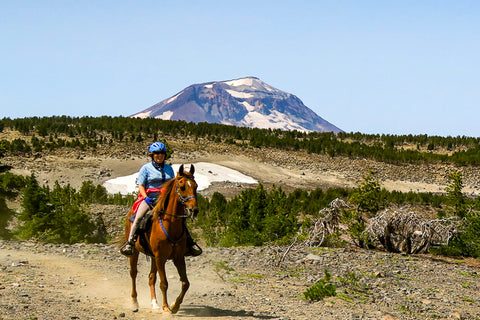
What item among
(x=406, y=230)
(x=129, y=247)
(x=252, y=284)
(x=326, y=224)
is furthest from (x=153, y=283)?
(x=406, y=230)

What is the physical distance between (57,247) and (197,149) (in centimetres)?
5935

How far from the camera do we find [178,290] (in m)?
13.1

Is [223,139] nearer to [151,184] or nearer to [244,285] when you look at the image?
[244,285]

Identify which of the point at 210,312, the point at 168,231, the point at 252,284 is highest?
the point at 168,231

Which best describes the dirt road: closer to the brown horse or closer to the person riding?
the brown horse

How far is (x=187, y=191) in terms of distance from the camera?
9.44m

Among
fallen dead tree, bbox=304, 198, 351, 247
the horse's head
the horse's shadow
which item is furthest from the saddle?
fallen dead tree, bbox=304, 198, 351, 247

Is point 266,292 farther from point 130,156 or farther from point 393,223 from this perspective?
point 130,156

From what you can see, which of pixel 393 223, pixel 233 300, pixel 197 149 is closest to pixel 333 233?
pixel 393 223

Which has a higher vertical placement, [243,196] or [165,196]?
[165,196]

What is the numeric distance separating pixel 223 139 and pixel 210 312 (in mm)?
80707

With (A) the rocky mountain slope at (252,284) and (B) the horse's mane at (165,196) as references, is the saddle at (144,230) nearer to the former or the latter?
(B) the horse's mane at (165,196)

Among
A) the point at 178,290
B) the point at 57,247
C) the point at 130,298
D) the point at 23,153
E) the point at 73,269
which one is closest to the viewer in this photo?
the point at 130,298

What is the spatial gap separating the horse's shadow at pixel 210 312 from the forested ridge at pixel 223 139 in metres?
59.7
